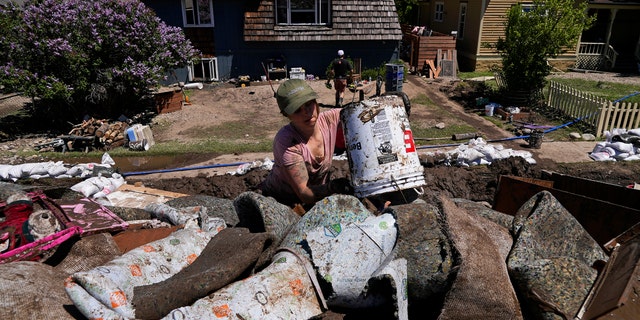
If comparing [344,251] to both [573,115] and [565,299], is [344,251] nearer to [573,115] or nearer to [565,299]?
[565,299]

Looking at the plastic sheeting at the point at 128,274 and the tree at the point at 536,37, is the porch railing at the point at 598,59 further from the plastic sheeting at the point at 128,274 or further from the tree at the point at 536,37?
the plastic sheeting at the point at 128,274

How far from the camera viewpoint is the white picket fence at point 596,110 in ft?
37.2

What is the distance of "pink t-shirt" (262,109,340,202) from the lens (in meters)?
3.22

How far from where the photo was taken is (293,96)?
2.99 metres

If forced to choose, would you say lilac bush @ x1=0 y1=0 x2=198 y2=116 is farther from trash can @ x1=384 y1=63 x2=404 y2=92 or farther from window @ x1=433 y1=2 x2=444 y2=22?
window @ x1=433 y1=2 x2=444 y2=22

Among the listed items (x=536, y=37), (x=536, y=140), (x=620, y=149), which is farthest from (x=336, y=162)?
(x=536, y=37)

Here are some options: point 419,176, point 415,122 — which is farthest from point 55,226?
point 415,122

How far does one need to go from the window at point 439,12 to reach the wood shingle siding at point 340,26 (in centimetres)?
824

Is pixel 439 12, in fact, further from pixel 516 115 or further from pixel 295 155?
pixel 295 155

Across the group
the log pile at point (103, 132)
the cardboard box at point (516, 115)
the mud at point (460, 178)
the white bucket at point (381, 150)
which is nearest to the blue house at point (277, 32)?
the cardboard box at point (516, 115)

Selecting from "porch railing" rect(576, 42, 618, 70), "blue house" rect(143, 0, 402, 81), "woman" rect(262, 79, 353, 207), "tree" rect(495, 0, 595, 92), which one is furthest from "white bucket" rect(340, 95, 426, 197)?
"porch railing" rect(576, 42, 618, 70)

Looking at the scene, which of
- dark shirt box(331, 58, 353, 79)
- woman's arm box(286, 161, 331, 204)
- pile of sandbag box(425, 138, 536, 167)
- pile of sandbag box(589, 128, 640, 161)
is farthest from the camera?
dark shirt box(331, 58, 353, 79)

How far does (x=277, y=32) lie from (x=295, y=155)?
1432cm

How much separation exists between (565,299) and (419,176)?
114 centimetres
